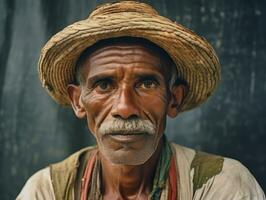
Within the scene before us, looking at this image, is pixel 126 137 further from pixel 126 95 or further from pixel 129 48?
pixel 129 48

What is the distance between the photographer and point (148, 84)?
9.16 ft

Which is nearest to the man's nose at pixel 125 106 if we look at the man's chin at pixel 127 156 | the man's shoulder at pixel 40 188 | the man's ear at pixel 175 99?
the man's chin at pixel 127 156

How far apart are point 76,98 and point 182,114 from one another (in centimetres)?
118

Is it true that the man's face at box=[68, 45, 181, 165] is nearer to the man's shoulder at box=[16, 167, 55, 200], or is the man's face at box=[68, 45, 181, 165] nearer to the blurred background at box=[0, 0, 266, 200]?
the man's shoulder at box=[16, 167, 55, 200]

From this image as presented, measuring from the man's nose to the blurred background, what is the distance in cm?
140

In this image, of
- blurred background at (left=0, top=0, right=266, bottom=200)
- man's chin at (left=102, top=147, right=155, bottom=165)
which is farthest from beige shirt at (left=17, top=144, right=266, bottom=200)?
blurred background at (left=0, top=0, right=266, bottom=200)

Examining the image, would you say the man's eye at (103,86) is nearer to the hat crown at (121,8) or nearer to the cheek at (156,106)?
the cheek at (156,106)

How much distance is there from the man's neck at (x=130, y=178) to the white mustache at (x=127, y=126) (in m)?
0.29

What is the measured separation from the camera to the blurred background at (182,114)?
402 cm

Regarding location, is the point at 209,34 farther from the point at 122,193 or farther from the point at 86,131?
the point at 122,193

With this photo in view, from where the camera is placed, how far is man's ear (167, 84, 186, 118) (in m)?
2.96

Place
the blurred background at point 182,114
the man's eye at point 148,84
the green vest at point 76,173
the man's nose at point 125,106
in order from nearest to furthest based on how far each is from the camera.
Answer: the man's nose at point 125,106 < the man's eye at point 148,84 < the green vest at point 76,173 < the blurred background at point 182,114

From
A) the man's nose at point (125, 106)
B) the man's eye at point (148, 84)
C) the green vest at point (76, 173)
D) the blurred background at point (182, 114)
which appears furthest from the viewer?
the blurred background at point (182, 114)

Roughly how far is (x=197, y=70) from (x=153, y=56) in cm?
20
